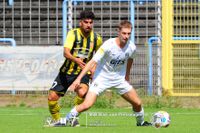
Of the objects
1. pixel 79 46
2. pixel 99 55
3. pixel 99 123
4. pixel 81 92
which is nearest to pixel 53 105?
pixel 81 92

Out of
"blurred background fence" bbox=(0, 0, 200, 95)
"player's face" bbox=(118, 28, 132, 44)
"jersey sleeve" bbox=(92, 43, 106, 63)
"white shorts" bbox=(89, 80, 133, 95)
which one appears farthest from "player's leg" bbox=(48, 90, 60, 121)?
"blurred background fence" bbox=(0, 0, 200, 95)

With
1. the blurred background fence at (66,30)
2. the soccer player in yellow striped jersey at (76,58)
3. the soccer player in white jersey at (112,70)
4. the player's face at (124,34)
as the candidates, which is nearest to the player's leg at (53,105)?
the soccer player in yellow striped jersey at (76,58)

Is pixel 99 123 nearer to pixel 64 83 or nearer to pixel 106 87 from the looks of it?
pixel 64 83

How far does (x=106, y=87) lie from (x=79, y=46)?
1276 millimetres

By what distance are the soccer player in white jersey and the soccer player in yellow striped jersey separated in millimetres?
742

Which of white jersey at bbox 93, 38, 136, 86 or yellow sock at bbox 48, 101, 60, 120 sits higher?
white jersey at bbox 93, 38, 136, 86

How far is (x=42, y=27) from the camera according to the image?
2266cm

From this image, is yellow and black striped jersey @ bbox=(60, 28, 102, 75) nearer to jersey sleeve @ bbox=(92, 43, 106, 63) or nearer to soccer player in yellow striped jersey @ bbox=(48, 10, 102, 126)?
soccer player in yellow striped jersey @ bbox=(48, 10, 102, 126)

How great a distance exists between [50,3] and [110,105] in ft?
14.8

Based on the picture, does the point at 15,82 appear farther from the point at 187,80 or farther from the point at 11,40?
the point at 187,80

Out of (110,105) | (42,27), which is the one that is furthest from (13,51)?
(110,105)

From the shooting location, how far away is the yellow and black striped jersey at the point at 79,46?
43.4 feet

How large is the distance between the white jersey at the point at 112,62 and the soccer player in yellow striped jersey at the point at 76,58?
28.3 inches

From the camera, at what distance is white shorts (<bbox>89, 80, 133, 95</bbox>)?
40.3 feet
